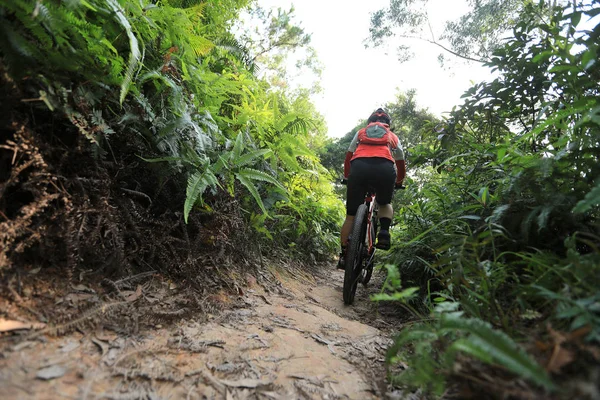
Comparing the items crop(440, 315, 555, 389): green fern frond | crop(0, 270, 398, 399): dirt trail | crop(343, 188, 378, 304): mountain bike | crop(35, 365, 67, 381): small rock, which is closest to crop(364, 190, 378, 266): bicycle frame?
crop(343, 188, 378, 304): mountain bike

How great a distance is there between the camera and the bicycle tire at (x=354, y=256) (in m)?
2.83

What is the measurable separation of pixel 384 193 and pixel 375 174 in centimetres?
25

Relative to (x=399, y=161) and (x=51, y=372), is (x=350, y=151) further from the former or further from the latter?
(x=51, y=372)

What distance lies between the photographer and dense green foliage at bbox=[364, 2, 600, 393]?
0.93 metres

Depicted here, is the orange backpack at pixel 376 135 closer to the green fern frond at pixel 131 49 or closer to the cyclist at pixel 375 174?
the cyclist at pixel 375 174

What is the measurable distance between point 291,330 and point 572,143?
6.28ft

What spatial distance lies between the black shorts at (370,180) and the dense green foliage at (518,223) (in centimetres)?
33

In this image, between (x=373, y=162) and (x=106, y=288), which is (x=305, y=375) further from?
(x=373, y=162)

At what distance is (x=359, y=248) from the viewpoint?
9.86ft

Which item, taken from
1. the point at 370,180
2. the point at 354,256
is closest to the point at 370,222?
the point at 370,180

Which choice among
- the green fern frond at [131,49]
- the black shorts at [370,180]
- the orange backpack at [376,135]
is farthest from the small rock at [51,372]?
the orange backpack at [376,135]

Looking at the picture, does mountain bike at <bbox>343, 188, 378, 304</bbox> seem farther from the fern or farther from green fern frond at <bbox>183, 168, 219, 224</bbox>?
the fern

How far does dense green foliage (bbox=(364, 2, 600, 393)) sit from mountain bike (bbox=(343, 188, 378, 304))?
396mm

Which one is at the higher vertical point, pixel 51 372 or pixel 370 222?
pixel 370 222
